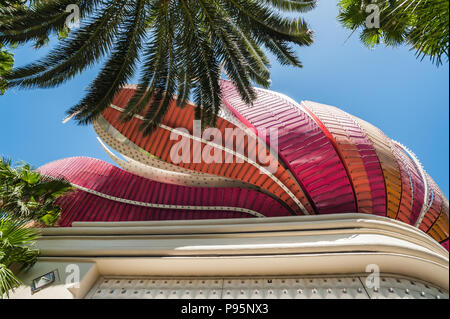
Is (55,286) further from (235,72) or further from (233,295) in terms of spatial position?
(235,72)

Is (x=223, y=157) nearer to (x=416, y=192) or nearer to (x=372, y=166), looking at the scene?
(x=372, y=166)

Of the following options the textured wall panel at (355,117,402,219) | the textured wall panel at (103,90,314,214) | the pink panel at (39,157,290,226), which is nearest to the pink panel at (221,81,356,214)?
the textured wall panel at (103,90,314,214)

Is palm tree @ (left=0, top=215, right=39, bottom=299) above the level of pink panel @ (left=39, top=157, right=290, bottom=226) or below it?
below

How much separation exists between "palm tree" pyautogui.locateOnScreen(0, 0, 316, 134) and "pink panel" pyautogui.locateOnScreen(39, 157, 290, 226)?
2601 millimetres

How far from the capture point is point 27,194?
5062 millimetres

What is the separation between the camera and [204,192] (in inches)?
265

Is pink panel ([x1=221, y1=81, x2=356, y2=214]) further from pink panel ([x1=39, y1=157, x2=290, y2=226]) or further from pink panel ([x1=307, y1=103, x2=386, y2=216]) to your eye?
pink panel ([x1=39, y1=157, x2=290, y2=226])

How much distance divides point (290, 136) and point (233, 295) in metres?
3.70

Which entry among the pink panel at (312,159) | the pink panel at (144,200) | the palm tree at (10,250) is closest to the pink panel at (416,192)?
the pink panel at (312,159)

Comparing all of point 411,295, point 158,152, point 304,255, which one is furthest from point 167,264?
point 411,295

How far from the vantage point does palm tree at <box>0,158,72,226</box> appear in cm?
463

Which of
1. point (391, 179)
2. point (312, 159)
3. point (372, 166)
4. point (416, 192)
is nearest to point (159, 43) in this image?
point (312, 159)

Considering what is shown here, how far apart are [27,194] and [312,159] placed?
6376 millimetres
